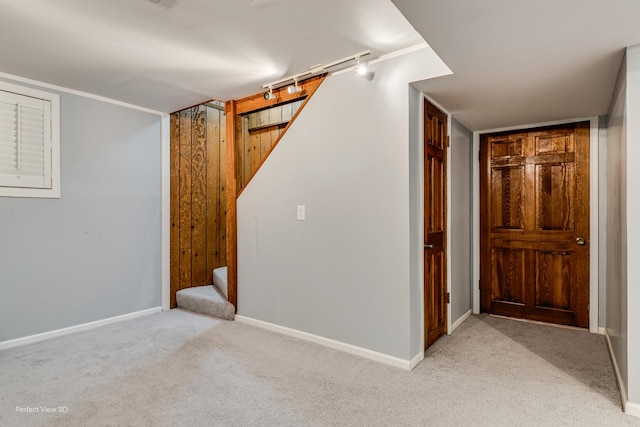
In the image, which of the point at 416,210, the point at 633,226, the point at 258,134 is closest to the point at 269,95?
the point at 258,134

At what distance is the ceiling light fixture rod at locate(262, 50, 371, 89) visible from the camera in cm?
243

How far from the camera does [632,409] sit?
1.87 m

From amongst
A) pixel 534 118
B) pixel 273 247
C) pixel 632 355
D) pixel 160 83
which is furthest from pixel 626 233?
pixel 160 83

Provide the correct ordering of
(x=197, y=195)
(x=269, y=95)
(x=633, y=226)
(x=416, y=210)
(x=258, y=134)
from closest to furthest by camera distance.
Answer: (x=633, y=226) → (x=416, y=210) → (x=269, y=95) → (x=258, y=134) → (x=197, y=195)

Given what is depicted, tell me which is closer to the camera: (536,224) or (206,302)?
(536,224)

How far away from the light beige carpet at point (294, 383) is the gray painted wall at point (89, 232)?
342mm

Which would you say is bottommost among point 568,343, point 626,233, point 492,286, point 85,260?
point 568,343

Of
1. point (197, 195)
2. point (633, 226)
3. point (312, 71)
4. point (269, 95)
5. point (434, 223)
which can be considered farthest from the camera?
point (197, 195)

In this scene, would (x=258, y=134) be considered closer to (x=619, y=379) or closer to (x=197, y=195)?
(x=197, y=195)

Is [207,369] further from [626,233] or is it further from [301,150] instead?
[626,233]

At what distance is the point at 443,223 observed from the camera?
3.09m

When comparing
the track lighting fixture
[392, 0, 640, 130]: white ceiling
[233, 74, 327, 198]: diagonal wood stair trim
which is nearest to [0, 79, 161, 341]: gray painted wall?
[233, 74, 327, 198]: diagonal wood stair trim

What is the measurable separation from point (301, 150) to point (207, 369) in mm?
1822

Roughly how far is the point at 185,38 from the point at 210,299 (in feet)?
8.21
